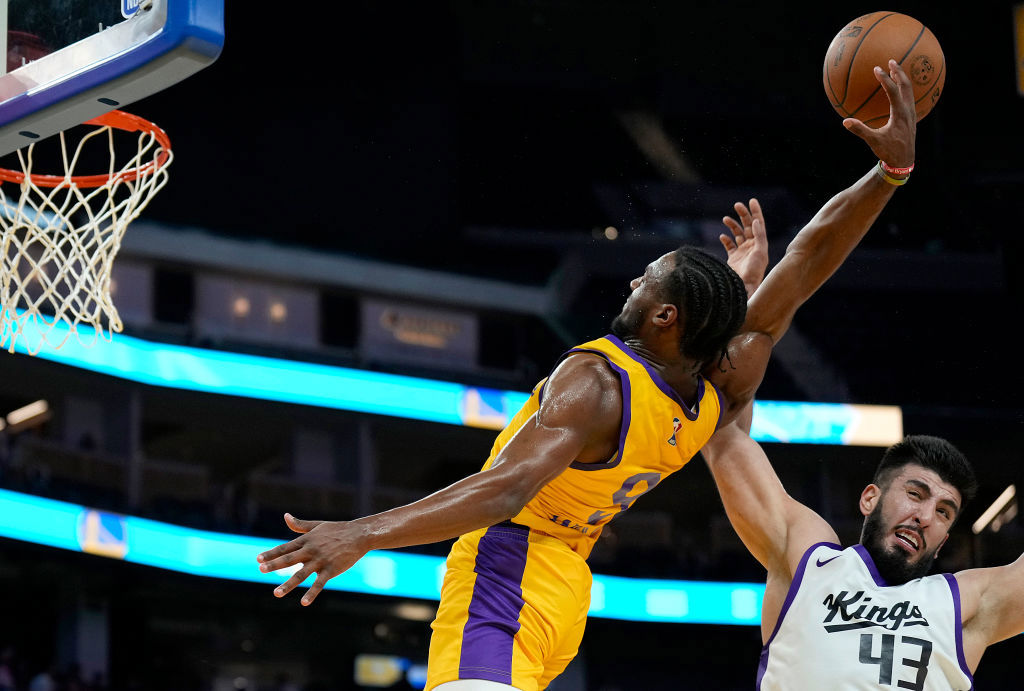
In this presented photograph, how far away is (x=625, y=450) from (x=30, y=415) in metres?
17.5

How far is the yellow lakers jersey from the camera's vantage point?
117 inches

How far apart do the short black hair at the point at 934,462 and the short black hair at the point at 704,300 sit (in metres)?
0.97

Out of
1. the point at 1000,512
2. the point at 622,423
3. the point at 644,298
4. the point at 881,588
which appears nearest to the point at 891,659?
the point at 881,588

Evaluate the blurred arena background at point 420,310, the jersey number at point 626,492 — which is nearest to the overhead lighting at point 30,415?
the blurred arena background at point 420,310

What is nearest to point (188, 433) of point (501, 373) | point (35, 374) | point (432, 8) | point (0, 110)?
point (35, 374)

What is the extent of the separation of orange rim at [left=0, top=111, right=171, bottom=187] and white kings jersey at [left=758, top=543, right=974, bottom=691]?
295cm

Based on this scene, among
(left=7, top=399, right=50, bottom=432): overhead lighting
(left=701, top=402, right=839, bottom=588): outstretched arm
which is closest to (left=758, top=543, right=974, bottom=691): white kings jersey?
(left=701, top=402, right=839, bottom=588): outstretched arm

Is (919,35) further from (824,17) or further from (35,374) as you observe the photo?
(35,374)

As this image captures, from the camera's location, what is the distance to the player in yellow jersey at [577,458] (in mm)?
2832

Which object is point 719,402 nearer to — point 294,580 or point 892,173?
point 892,173

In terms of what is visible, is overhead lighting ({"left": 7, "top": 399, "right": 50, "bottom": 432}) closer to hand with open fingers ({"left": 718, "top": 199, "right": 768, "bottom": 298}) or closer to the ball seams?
hand with open fingers ({"left": 718, "top": 199, "right": 768, "bottom": 298})

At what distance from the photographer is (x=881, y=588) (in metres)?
3.65

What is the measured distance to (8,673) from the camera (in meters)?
12.7

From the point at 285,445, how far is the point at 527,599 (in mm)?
17529
